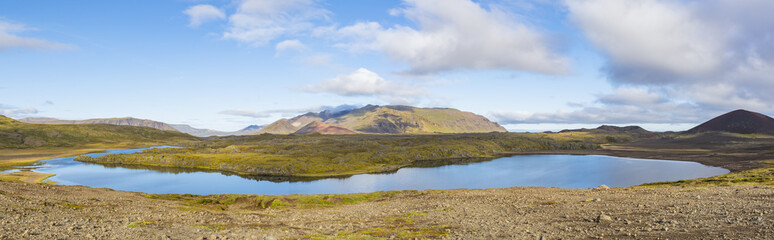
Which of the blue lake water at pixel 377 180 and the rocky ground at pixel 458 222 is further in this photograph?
the blue lake water at pixel 377 180

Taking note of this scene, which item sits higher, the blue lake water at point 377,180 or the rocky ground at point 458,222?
the rocky ground at point 458,222

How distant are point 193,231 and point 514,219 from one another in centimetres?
2329

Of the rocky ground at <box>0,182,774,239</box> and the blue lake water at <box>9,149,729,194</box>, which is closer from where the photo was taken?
the rocky ground at <box>0,182,774,239</box>

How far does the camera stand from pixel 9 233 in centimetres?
2083

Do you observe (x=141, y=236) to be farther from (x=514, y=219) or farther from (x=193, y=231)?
(x=514, y=219)

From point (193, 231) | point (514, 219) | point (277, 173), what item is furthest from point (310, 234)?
point (277, 173)

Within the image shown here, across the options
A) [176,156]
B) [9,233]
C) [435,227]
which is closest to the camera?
[9,233]

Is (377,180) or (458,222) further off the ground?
(458,222)

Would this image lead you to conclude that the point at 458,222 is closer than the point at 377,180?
Yes

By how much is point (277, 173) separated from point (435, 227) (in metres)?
112

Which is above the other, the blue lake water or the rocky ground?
the rocky ground

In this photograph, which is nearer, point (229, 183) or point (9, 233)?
point (9, 233)

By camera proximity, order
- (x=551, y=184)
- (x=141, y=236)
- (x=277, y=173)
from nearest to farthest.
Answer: (x=141, y=236), (x=551, y=184), (x=277, y=173)

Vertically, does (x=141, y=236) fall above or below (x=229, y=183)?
above
